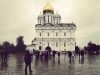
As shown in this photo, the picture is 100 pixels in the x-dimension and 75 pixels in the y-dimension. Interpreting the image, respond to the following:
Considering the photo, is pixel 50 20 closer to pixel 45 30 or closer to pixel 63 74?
pixel 45 30

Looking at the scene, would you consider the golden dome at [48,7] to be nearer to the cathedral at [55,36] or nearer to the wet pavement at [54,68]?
the cathedral at [55,36]

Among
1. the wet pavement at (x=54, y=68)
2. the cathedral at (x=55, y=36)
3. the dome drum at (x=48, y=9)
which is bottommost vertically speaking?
the wet pavement at (x=54, y=68)

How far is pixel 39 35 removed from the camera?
47.4m

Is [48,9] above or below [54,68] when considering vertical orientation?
above

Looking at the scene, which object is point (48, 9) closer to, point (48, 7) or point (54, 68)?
point (48, 7)

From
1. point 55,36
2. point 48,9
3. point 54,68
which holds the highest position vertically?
point 48,9

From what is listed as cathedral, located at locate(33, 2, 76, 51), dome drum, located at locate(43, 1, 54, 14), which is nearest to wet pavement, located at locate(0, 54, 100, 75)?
cathedral, located at locate(33, 2, 76, 51)

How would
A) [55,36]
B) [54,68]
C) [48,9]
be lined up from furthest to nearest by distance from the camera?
1. [48,9]
2. [55,36]
3. [54,68]

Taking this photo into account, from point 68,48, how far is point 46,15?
40.9 ft

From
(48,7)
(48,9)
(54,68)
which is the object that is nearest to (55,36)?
(48,9)

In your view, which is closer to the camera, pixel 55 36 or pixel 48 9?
pixel 55 36

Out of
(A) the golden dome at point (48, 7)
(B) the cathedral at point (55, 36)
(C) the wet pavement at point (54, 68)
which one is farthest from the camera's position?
(A) the golden dome at point (48, 7)

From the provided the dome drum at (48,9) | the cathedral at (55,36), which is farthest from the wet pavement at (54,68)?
the dome drum at (48,9)

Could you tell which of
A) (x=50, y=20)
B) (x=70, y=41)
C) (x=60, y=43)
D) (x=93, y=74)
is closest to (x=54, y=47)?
(x=60, y=43)
